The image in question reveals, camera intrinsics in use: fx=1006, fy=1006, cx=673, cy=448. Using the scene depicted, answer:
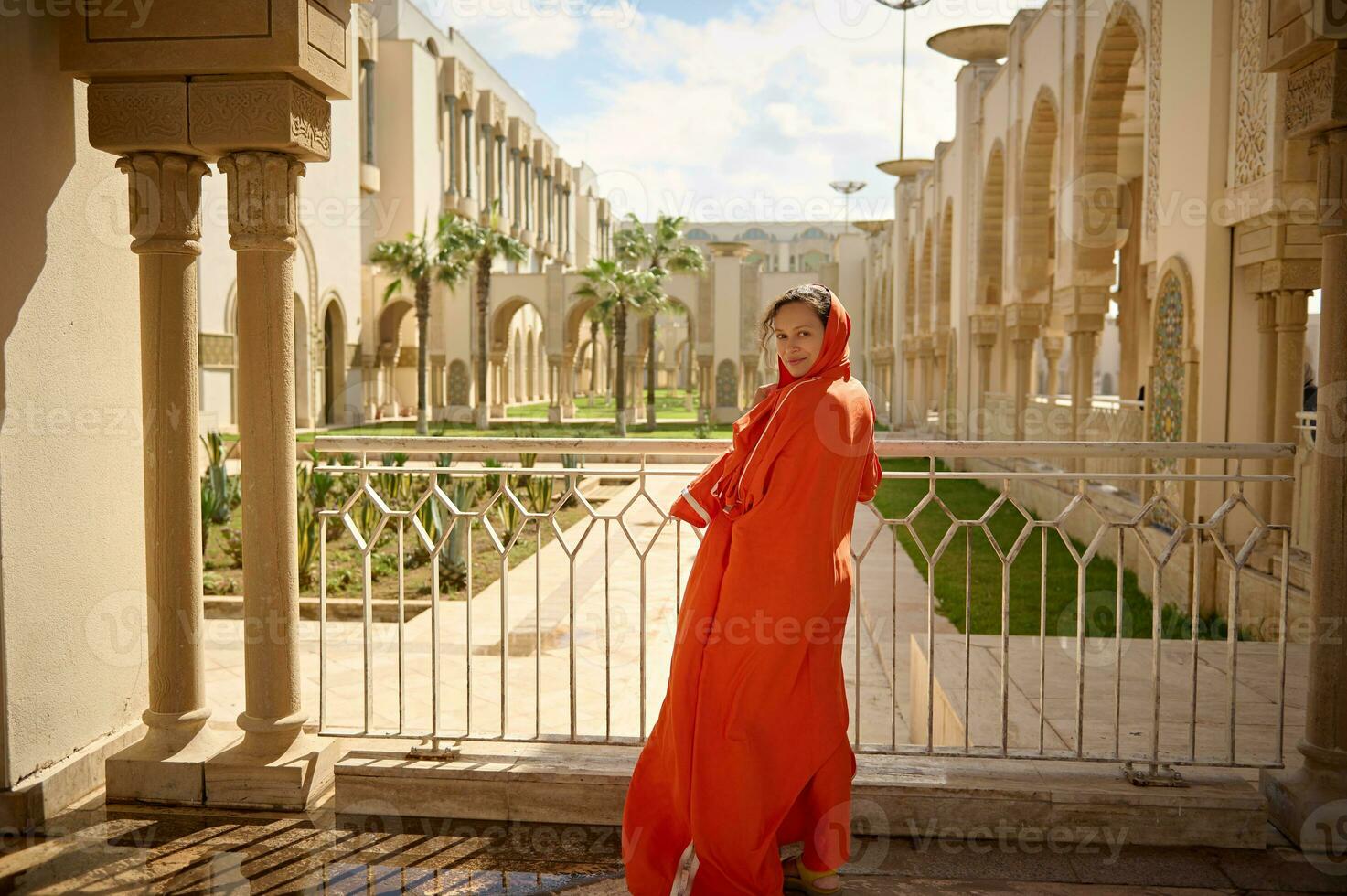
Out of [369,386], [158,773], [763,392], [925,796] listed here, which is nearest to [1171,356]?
[925,796]

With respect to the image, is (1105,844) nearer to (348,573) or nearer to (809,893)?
(809,893)

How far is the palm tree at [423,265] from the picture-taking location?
74.8 feet

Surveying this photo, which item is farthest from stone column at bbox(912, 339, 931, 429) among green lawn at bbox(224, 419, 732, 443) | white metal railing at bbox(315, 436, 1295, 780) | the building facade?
white metal railing at bbox(315, 436, 1295, 780)

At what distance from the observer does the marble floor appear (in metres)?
2.46

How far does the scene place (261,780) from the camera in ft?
9.58

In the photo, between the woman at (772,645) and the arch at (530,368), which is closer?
the woman at (772,645)

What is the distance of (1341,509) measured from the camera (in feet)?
8.69

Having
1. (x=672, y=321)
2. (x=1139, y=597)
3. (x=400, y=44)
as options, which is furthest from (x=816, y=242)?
(x=1139, y=597)

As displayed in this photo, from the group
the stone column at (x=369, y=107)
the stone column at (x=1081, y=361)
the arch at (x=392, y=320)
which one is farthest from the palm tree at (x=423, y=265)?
the stone column at (x=1081, y=361)

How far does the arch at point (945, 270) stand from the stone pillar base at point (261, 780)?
1591 cm

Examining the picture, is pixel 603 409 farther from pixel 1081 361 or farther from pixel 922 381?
pixel 1081 361

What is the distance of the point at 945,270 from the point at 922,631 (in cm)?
1357

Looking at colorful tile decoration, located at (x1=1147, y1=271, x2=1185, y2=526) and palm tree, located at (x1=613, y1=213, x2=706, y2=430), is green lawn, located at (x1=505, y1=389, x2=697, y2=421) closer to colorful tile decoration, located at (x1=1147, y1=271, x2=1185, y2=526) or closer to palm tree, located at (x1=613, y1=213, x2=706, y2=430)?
palm tree, located at (x1=613, y1=213, x2=706, y2=430)

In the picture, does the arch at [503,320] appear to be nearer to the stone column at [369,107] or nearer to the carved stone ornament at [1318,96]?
the stone column at [369,107]
